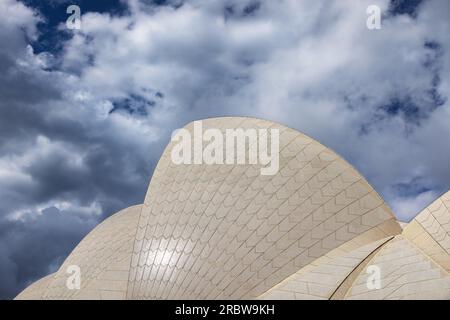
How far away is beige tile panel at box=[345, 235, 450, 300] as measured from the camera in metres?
10.6

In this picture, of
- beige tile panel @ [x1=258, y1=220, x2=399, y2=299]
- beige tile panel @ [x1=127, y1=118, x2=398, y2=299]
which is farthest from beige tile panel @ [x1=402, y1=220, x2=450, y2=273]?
beige tile panel @ [x1=127, y1=118, x2=398, y2=299]

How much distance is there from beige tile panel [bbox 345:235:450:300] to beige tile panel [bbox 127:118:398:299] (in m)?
2.39

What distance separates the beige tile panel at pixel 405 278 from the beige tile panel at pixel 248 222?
94.0 inches

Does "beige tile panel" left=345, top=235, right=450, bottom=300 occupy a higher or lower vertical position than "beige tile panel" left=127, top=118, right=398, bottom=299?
lower

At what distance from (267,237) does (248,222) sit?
832 mm

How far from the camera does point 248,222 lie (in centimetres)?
1593

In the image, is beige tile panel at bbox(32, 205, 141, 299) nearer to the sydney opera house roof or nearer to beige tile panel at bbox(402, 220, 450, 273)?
the sydney opera house roof

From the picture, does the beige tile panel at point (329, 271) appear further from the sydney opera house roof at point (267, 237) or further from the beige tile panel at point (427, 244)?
the beige tile panel at point (427, 244)

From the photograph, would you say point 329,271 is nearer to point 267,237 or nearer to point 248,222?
point 267,237

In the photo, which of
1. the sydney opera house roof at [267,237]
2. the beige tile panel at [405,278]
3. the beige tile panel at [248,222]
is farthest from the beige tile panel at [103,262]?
the beige tile panel at [405,278]

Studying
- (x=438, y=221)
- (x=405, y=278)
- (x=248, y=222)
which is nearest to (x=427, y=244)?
(x=438, y=221)

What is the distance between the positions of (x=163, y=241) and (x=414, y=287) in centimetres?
805

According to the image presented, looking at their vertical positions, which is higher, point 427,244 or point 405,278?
point 427,244
